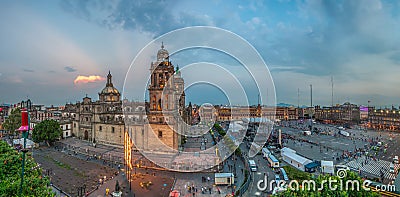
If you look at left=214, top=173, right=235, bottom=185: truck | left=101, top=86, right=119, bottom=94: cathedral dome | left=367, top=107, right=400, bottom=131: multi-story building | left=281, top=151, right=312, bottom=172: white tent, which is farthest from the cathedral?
left=367, top=107, right=400, bottom=131: multi-story building

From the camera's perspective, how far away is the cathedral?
3603 cm

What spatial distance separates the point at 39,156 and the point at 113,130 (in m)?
11.9

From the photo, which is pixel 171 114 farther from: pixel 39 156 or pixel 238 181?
pixel 39 156

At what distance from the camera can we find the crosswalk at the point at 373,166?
2855cm

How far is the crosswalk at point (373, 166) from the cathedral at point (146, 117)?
2674 cm

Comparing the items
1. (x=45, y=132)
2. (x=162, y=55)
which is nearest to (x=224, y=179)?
(x=162, y=55)

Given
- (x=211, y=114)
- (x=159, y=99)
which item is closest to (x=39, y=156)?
(x=159, y=99)

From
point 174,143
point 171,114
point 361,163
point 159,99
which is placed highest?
point 159,99

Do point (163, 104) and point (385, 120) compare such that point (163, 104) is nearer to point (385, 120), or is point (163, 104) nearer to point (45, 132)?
point (45, 132)

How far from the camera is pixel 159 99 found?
121ft

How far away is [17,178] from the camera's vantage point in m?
12.2

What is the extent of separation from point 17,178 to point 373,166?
41.1m

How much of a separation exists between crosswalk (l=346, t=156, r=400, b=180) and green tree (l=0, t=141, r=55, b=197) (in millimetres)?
34496

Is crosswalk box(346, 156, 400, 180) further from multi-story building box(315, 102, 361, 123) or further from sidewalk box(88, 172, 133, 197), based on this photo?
multi-story building box(315, 102, 361, 123)
